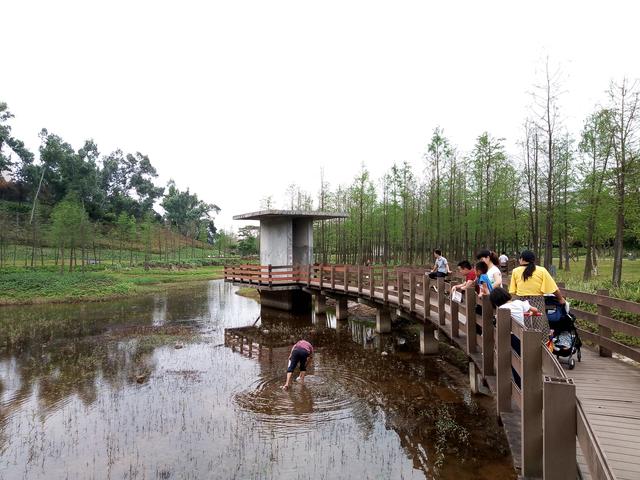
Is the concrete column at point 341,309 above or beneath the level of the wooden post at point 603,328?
beneath

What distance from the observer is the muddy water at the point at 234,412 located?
6.12 metres

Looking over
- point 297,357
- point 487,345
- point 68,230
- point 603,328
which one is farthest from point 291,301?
point 68,230

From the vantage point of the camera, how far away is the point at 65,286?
25875mm

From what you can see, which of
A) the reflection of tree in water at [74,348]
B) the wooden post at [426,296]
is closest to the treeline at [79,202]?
the reflection of tree in water at [74,348]

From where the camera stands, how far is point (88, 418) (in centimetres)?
789

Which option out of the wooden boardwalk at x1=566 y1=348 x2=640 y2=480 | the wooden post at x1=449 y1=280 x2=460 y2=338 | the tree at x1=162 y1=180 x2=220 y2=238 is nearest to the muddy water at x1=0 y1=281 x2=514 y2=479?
the wooden post at x1=449 y1=280 x2=460 y2=338

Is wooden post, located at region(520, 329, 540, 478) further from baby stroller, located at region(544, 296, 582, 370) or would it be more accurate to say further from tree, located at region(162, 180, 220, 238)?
tree, located at region(162, 180, 220, 238)

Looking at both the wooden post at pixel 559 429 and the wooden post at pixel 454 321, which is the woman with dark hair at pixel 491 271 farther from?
the wooden post at pixel 559 429

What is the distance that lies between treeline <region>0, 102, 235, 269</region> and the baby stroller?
3426 centimetres

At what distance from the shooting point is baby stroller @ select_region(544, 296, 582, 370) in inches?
215

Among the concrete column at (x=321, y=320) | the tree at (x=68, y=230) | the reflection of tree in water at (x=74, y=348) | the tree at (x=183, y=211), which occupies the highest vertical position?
the tree at (x=183, y=211)

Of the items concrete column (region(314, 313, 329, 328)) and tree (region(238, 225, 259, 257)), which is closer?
concrete column (region(314, 313, 329, 328))

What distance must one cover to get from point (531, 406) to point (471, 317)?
10.8 feet

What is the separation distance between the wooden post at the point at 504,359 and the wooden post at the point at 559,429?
1.69 metres
